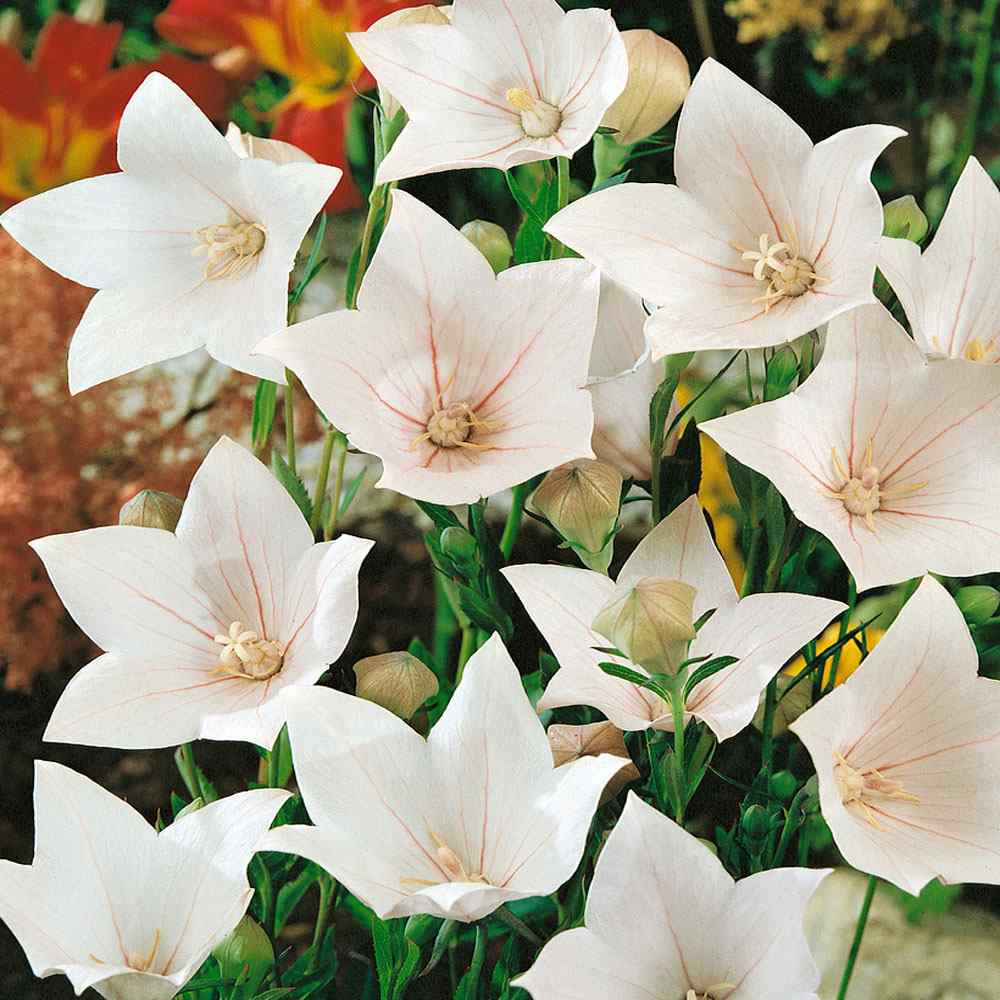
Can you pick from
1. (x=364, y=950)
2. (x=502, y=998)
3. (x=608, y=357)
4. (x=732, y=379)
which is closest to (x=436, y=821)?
(x=502, y=998)

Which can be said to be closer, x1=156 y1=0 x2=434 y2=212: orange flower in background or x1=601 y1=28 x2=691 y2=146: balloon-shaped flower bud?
x1=601 y1=28 x2=691 y2=146: balloon-shaped flower bud

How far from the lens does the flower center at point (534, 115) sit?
437 mm

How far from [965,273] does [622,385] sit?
115 mm

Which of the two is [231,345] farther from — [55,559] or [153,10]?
[153,10]

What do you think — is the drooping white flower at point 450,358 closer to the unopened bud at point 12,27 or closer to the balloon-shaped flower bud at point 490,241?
the balloon-shaped flower bud at point 490,241

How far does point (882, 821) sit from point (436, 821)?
134mm

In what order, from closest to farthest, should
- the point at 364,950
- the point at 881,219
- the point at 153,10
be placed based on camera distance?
1. the point at 881,219
2. the point at 364,950
3. the point at 153,10

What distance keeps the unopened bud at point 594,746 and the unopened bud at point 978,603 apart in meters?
0.14

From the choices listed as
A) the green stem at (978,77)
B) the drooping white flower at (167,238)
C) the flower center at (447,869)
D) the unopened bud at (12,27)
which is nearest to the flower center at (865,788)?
the flower center at (447,869)

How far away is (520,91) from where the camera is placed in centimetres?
44

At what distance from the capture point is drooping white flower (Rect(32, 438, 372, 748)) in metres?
0.39

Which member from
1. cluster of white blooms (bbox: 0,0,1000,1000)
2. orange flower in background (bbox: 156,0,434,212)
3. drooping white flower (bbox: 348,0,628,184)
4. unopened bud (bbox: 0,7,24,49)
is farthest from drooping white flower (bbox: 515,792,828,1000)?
unopened bud (bbox: 0,7,24,49)

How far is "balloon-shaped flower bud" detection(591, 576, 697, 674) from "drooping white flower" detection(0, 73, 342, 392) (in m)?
0.14

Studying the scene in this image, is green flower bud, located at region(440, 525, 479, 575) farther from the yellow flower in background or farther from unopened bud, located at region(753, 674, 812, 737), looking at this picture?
the yellow flower in background
